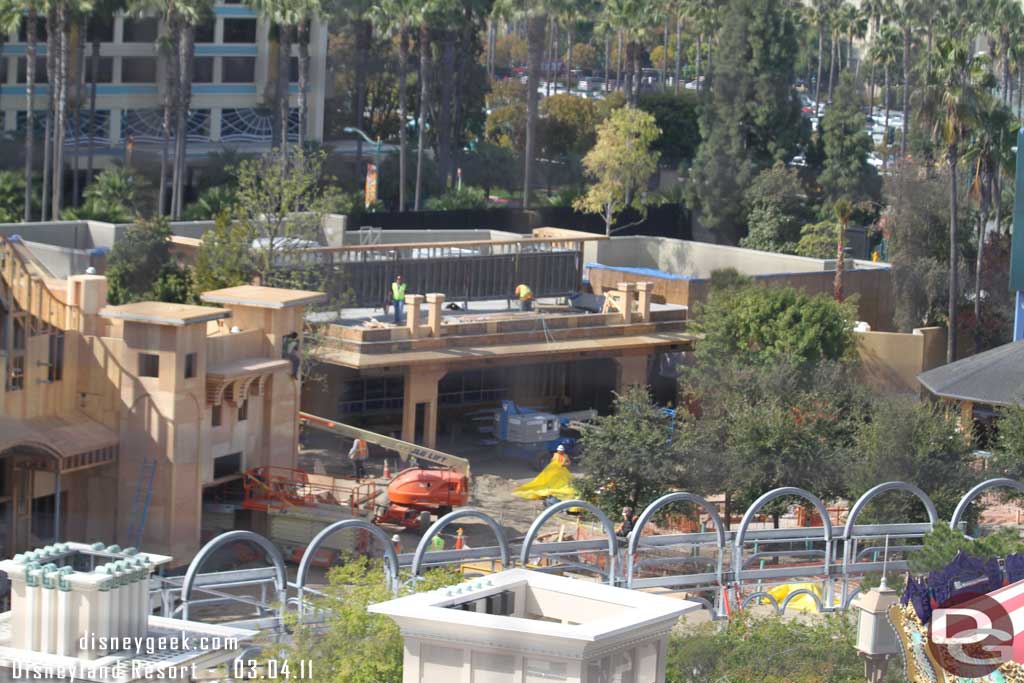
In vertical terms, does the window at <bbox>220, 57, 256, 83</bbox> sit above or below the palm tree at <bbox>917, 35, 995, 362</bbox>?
above

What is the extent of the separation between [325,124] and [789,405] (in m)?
65.3

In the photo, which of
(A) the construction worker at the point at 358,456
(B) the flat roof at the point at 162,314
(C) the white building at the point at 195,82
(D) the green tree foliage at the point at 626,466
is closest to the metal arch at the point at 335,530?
(B) the flat roof at the point at 162,314

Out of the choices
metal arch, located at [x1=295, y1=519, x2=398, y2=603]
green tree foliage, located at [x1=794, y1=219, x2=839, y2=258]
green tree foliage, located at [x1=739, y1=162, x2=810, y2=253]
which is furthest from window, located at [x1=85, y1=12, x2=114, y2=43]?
metal arch, located at [x1=295, y1=519, x2=398, y2=603]

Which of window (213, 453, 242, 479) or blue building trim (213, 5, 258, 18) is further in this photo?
blue building trim (213, 5, 258, 18)

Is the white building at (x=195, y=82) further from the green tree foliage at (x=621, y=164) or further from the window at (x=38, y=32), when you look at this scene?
the green tree foliage at (x=621, y=164)

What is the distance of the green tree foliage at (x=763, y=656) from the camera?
927 inches

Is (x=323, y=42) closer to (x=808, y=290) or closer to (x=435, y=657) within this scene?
(x=808, y=290)

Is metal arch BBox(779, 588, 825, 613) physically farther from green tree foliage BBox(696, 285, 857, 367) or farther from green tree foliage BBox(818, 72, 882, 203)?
green tree foliage BBox(818, 72, 882, 203)

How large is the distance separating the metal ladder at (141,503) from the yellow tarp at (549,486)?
33.2ft

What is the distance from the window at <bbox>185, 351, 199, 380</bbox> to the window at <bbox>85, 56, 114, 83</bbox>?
183 ft

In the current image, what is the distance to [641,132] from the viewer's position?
3425 inches

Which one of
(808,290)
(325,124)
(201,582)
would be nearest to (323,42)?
(325,124)

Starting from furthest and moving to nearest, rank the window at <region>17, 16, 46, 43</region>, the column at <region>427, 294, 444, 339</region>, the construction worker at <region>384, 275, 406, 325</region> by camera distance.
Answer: the window at <region>17, 16, 46, 43</region> → the construction worker at <region>384, 275, 406, 325</region> → the column at <region>427, 294, 444, 339</region>

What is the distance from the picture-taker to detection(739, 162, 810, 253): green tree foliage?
84125 mm
